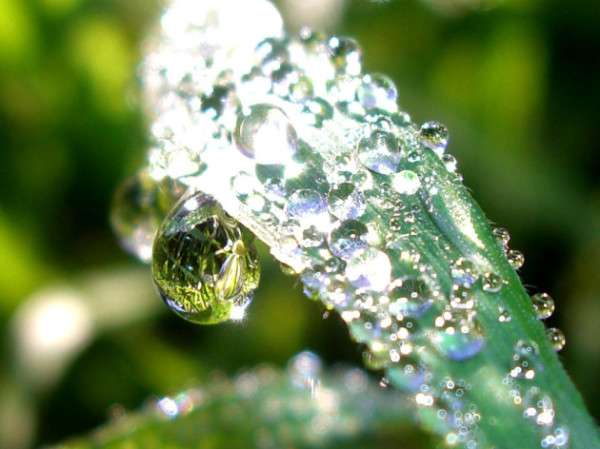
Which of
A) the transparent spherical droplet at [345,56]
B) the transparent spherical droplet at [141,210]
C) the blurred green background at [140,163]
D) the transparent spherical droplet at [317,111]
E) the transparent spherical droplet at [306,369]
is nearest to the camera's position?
the transparent spherical droplet at [317,111]

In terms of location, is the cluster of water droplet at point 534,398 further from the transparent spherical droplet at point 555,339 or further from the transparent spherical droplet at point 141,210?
the transparent spherical droplet at point 141,210

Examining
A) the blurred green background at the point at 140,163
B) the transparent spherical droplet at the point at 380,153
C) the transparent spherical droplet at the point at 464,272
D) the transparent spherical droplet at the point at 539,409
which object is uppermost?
the transparent spherical droplet at the point at 380,153

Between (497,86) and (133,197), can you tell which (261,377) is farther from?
(497,86)

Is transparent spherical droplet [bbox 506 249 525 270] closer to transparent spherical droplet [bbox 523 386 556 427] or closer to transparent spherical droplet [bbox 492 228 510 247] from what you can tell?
transparent spherical droplet [bbox 492 228 510 247]

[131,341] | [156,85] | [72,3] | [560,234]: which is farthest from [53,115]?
[560,234]

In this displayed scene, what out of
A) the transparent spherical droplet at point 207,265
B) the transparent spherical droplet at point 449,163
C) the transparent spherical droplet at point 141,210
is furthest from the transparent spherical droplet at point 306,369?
the transparent spherical droplet at point 449,163

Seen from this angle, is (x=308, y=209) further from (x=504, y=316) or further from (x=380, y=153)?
(x=504, y=316)

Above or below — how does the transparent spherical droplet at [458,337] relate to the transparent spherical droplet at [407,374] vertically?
above
